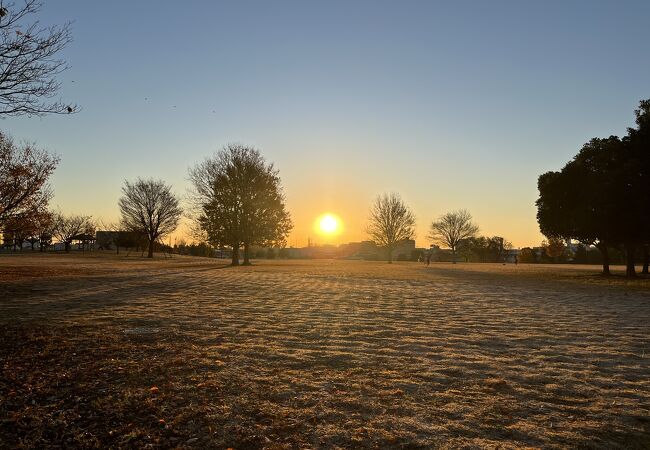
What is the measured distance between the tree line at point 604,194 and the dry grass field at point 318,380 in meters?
17.5

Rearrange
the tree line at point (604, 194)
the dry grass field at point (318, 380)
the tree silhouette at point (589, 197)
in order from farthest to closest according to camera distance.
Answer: the tree silhouette at point (589, 197) < the tree line at point (604, 194) < the dry grass field at point (318, 380)

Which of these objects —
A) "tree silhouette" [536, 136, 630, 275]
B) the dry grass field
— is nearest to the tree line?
"tree silhouette" [536, 136, 630, 275]

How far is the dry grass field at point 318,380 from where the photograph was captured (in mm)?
4359

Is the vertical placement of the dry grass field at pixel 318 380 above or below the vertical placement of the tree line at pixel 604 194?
below

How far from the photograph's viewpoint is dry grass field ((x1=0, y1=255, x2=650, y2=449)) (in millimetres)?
4359

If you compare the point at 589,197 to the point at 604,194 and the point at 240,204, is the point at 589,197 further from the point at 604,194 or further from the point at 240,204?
the point at 240,204

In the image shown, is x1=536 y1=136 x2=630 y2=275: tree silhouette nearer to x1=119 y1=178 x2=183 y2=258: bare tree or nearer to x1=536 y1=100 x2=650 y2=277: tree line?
x1=536 y1=100 x2=650 y2=277: tree line

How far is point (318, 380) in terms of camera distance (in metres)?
5.96

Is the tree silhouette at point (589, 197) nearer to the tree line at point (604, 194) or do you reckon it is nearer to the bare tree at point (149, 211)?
the tree line at point (604, 194)

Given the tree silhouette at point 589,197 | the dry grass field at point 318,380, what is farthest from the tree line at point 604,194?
the dry grass field at point 318,380

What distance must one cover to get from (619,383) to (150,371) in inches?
259

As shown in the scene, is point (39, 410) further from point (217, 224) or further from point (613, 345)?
point (217, 224)

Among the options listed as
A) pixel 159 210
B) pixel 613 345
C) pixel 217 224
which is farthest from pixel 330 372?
pixel 159 210

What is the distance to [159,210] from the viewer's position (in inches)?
2611
